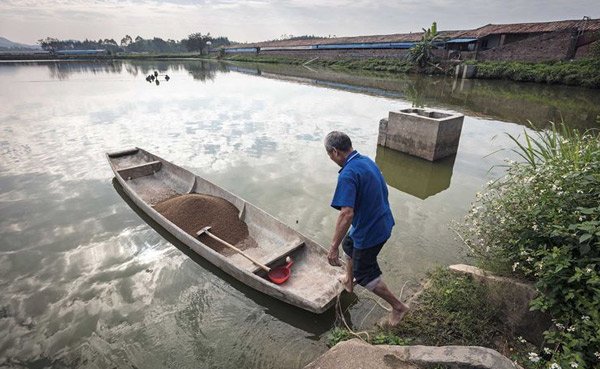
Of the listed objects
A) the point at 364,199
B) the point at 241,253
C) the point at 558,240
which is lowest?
the point at 241,253

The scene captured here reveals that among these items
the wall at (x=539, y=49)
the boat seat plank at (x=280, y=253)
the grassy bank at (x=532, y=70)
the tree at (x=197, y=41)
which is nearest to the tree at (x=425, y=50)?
the grassy bank at (x=532, y=70)

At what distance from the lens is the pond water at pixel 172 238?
3609mm

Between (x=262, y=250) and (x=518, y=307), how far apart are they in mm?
3302

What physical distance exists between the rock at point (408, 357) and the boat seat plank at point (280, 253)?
1567 mm

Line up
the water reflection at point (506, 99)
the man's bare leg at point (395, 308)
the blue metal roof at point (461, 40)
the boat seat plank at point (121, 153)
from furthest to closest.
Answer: the blue metal roof at point (461, 40) < the water reflection at point (506, 99) < the boat seat plank at point (121, 153) < the man's bare leg at point (395, 308)

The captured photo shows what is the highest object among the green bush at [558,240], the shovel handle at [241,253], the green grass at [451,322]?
the green bush at [558,240]

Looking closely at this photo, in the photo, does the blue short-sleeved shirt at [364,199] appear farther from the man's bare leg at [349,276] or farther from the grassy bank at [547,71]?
the grassy bank at [547,71]

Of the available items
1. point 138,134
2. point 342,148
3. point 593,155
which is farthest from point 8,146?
point 593,155

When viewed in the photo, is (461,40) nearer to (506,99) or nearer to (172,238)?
(506,99)

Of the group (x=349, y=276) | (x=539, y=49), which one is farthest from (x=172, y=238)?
(x=539, y=49)

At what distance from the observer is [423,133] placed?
329 inches

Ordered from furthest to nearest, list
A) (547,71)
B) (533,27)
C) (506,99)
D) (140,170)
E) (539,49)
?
(533,27)
(539,49)
(547,71)
(506,99)
(140,170)

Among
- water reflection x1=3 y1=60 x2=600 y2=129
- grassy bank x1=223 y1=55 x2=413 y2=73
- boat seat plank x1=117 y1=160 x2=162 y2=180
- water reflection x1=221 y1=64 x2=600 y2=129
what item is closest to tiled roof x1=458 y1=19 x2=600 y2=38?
grassy bank x1=223 y1=55 x2=413 y2=73

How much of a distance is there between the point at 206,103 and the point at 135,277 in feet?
43.7
